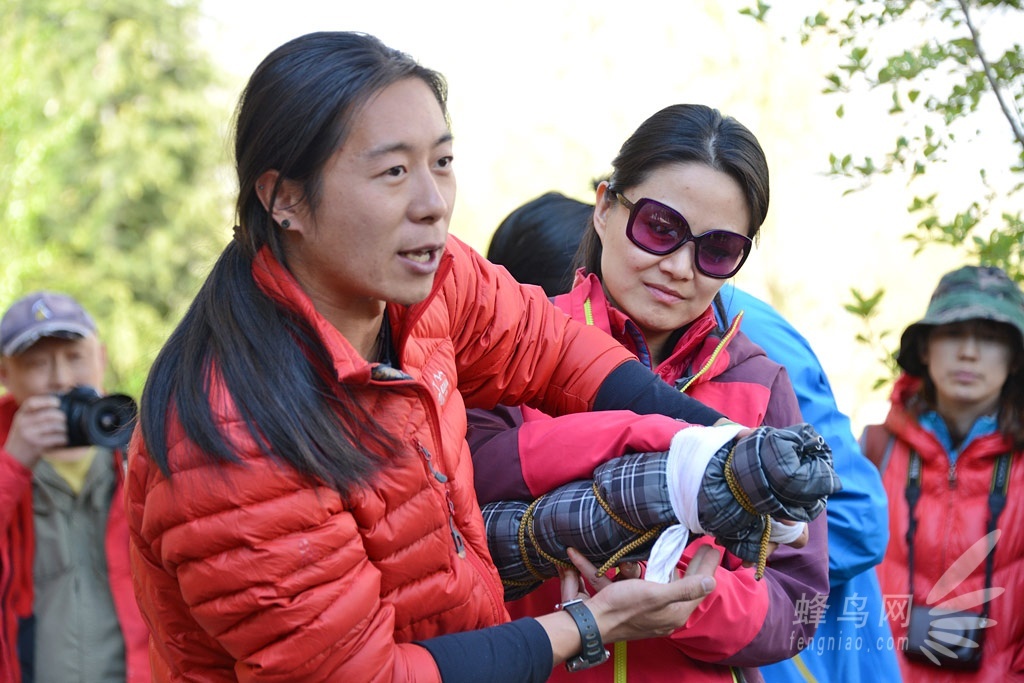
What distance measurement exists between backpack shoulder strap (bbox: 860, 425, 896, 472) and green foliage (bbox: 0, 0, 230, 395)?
1162cm

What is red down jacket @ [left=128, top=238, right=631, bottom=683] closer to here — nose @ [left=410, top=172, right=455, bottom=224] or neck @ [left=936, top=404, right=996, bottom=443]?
nose @ [left=410, top=172, right=455, bottom=224]

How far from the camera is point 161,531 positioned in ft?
5.57

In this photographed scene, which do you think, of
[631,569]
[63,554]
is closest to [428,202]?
[631,569]

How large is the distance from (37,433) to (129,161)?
13293mm

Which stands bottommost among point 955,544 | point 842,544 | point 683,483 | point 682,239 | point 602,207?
point 955,544

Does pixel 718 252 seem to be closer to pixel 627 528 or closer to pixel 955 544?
pixel 627 528

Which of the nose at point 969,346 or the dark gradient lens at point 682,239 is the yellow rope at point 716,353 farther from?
the nose at point 969,346

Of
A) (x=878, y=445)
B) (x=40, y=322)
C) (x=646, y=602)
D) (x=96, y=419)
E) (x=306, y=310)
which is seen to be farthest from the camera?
(x=878, y=445)

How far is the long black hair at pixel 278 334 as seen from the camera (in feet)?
Answer: 5.55

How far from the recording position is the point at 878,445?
12.8 feet

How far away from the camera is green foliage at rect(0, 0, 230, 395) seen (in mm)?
15000

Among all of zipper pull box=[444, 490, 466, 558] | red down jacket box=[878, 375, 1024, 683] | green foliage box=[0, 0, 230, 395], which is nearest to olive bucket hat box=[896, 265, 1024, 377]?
red down jacket box=[878, 375, 1024, 683]

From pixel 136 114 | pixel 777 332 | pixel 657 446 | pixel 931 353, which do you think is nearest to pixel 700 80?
pixel 136 114

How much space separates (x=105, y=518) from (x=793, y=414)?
221cm
